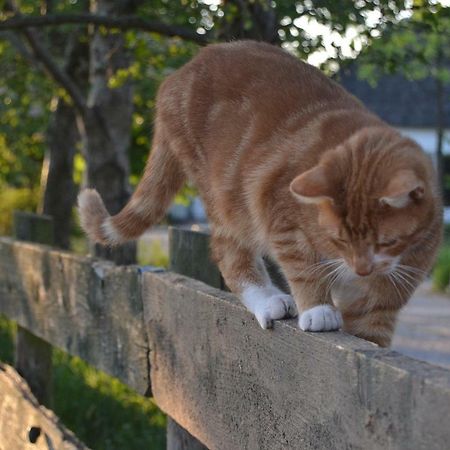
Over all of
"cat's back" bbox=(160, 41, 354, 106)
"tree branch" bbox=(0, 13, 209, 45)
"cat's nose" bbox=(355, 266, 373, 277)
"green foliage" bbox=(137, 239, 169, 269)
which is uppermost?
"tree branch" bbox=(0, 13, 209, 45)

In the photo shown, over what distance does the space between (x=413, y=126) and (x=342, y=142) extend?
22.9 meters

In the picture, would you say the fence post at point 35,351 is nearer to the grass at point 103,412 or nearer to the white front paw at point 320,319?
the grass at point 103,412

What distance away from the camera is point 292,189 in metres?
2.60

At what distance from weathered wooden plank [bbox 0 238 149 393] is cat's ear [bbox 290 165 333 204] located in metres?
0.95

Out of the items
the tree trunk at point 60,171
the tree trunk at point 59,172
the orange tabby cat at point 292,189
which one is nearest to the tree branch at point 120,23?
the orange tabby cat at point 292,189

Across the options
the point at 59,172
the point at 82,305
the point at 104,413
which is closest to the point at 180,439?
the point at 82,305

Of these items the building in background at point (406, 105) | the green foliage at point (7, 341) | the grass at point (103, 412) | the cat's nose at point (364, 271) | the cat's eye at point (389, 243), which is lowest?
the grass at point (103, 412)

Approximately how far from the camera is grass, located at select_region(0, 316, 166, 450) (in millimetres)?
5348

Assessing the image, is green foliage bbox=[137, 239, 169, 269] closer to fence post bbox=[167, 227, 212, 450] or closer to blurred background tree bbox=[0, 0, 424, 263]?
blurred background tree bbox=[0, 0, 424, 263]

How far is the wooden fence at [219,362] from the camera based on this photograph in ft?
5.68

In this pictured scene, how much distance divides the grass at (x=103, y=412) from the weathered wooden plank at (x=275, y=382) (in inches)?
89.2

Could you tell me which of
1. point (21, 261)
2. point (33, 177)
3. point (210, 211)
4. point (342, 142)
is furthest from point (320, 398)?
point (33, 177)

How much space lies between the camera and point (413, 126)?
82.7 ft

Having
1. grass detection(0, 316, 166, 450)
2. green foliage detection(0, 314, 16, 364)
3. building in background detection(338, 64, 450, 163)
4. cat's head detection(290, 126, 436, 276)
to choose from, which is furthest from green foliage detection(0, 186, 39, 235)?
cat's head detection(290, 126, 436, 276)
